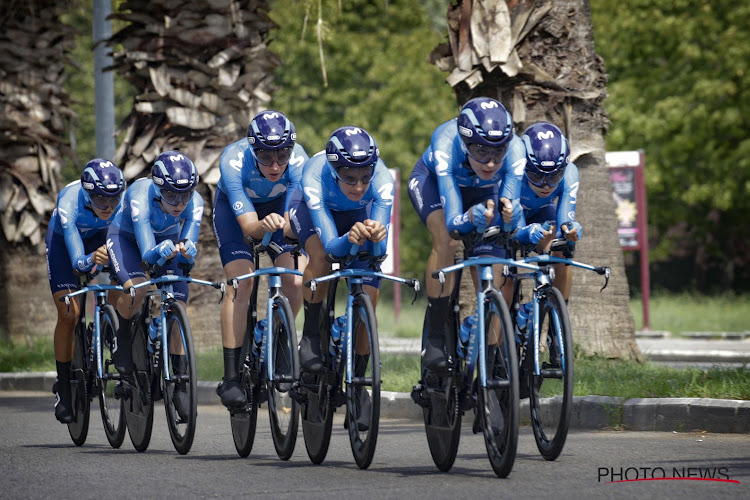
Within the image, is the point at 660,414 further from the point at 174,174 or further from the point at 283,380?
the point at 174,174

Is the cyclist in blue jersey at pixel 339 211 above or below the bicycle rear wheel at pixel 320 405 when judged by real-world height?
above

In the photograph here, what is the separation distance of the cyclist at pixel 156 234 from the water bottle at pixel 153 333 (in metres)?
0.23

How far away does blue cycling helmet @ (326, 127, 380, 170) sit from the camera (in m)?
7.59

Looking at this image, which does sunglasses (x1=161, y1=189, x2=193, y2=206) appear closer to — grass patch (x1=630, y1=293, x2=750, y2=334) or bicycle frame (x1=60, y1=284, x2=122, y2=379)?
bicycle frame (x1=60, y1=284, x2=122, y2=379)

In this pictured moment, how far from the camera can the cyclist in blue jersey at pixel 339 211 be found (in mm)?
7602

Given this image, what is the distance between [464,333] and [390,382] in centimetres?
432

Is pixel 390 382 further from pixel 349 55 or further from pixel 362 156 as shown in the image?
pixel 349 55

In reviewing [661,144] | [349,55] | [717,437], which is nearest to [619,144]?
[661,144]

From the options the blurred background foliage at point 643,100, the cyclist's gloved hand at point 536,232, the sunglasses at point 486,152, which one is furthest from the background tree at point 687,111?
the sunglasses at point 486,152

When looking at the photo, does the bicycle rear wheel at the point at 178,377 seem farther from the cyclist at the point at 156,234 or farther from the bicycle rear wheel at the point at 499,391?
the bicycle rear wheel at the point at 499,391

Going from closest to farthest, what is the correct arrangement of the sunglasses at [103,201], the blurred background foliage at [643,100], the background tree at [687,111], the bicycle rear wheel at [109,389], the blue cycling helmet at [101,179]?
the bicycle rear wheel at [109,389]
the blue cycling helmet at [101,179]
the sunglasses at [103,201]
the background tree at [687,111]
the blurred background foliage at [643,100]

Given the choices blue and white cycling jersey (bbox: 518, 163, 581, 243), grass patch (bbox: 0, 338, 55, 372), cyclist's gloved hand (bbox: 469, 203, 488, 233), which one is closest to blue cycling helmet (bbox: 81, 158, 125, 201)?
blue and white cycling jersey (bbox: 518, 163, 581, 243)

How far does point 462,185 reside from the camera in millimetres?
7984

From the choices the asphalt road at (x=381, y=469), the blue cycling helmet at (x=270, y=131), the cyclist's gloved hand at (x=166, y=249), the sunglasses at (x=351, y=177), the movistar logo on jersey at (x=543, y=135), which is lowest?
the asphalt road at (x=381, y=469)
